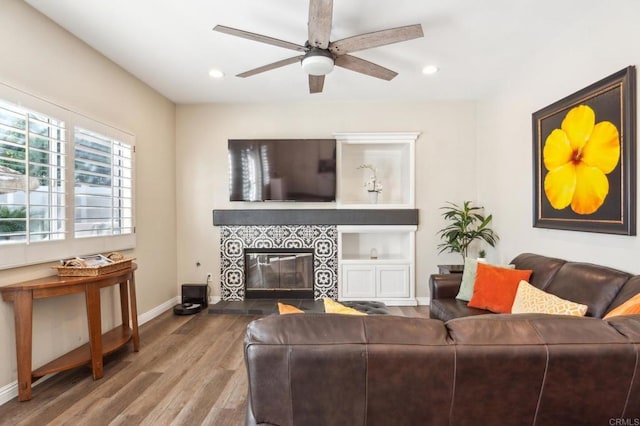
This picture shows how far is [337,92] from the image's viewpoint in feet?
13.3

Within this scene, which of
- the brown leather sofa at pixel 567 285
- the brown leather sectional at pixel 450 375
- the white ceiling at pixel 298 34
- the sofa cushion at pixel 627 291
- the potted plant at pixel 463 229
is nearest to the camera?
the brown leather sectional at pixel 450 375

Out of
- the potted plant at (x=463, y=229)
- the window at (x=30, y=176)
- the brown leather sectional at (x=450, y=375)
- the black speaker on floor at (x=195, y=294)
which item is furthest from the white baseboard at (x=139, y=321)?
the potted plant at (x=463, y=229)

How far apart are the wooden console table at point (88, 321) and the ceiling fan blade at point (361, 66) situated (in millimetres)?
2595

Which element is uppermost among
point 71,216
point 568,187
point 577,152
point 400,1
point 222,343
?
point 400,1

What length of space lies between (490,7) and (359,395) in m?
2.75

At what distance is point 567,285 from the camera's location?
2.28 metres

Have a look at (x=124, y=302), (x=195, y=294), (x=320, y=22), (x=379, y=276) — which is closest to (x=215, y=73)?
(x=320, y=22)

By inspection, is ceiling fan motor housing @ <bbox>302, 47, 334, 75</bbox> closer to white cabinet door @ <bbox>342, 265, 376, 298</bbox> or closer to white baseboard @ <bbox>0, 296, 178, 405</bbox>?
white cabinet door @ <bbox>342, 265, 376, 298</bbox>

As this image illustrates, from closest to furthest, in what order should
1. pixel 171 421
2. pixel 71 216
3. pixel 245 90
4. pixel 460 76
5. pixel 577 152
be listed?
Result: pixel 171 421
pixel 577 152
pixel 71 216
pixel 460 76
pixel 245 90

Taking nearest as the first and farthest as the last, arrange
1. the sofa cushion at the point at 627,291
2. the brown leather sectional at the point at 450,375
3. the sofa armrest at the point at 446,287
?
the brown leather sectional at the point at 450,375 → the sofa cushion at the point at 627,291 → the sofa armrest at the point at 446,287

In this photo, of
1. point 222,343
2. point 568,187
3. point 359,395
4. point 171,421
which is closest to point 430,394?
point 359,395

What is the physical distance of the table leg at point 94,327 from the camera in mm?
2395

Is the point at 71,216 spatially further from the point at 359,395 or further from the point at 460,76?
the point at 460,76

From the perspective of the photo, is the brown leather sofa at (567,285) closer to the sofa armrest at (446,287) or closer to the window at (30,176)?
the sofa armrest at (446,287)
